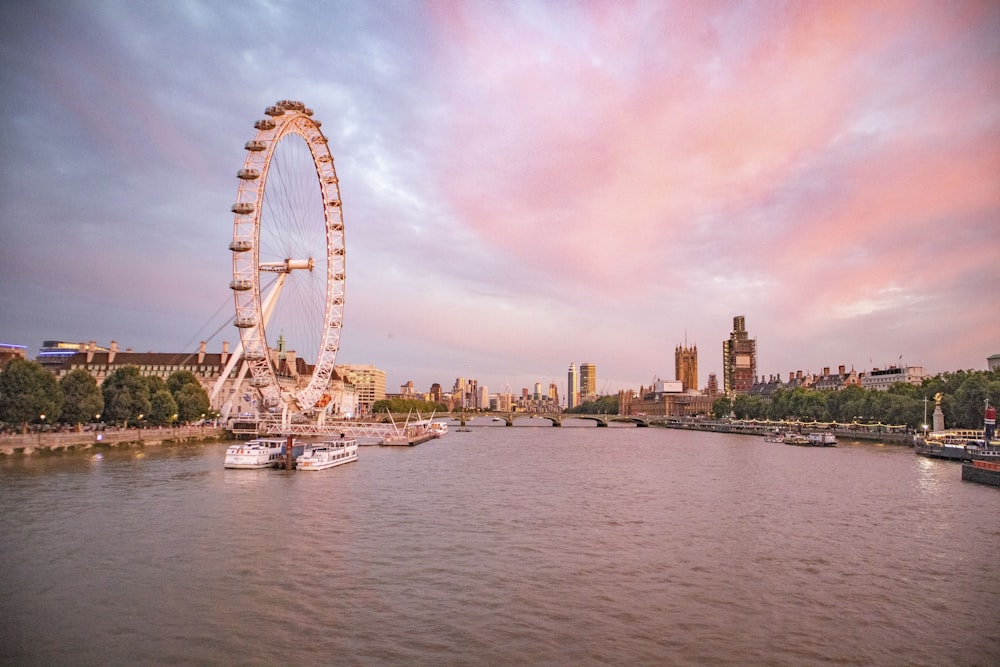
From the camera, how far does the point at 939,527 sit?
4056 cm

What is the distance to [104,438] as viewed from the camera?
82.2m

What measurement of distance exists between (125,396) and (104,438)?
10648 millimetres

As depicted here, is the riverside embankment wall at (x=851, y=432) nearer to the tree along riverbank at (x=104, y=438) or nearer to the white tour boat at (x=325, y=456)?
the white tour boat at (x=325, y=456)

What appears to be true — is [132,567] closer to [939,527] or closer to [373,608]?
[373,608]

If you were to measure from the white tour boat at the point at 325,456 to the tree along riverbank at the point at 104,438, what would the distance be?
26.4 m

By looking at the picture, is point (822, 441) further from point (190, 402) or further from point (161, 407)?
point (161, 407)

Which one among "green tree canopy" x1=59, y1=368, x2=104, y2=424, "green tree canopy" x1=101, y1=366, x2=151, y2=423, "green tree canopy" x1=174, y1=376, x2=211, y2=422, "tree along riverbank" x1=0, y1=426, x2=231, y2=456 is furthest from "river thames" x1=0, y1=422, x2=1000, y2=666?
"green tree canopy" x1=174, y1=376, x2=211, y2=422

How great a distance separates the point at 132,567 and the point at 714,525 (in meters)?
30.5

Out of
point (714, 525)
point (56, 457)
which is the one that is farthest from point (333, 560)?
point (56, 457)

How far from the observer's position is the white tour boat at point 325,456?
68.5m

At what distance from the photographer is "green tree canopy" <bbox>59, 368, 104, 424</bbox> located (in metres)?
82.4

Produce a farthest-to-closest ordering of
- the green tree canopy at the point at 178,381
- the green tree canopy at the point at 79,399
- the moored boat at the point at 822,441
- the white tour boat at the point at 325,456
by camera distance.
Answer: the moored boat at the point at 822,441
the green tree canopy at the point at 178,381
the green tree canopy at the point at 79,399
the white tour boat at the point at 325,456

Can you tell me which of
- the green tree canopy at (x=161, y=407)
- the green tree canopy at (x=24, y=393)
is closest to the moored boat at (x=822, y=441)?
the green tree canopy at (x=161, y=407)

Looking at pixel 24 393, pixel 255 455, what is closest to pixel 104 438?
pixel 24 393
